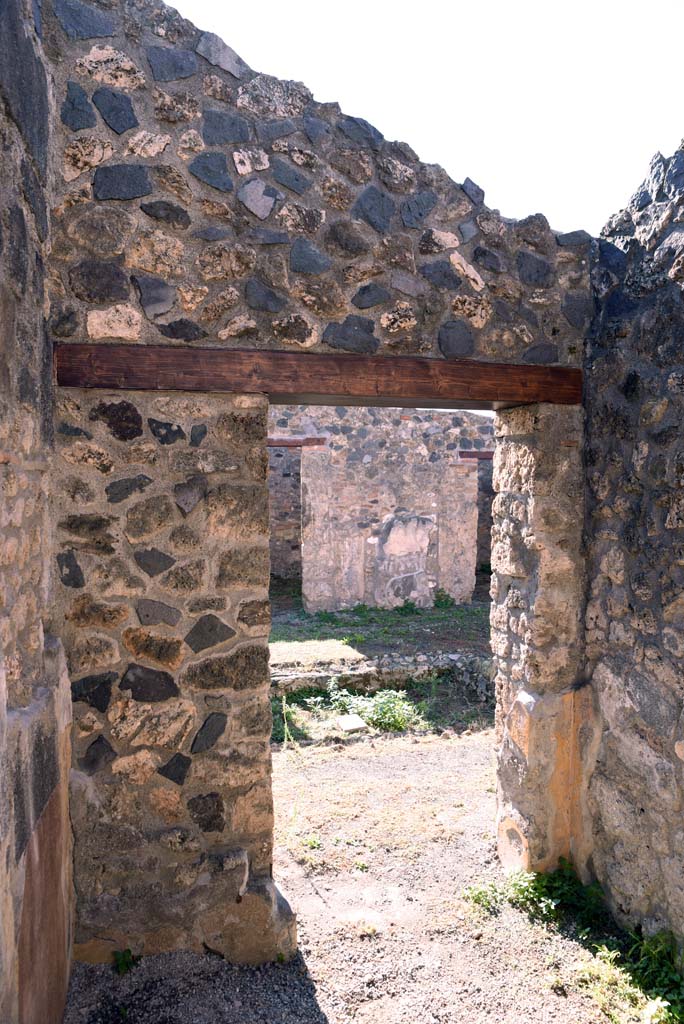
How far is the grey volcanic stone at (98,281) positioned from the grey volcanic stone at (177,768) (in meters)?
1.86

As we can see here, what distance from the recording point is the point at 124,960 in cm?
270

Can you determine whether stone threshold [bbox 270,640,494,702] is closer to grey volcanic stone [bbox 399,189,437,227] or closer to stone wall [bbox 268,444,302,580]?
grey volcanic stone [bbox 399,189,437,227]

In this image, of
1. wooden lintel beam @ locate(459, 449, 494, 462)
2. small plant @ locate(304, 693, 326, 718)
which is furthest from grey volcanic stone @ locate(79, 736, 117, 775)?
wooden lintel beam @ locate(459, 449, 494, 462)

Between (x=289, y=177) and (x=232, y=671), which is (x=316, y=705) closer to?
(x=232, y=671)

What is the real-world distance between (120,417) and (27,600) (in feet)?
2.75

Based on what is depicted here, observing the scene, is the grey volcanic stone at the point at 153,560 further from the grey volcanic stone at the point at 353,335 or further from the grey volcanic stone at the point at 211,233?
the grey volcanic stone at the point at 211,233

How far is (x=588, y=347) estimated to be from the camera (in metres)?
3.21

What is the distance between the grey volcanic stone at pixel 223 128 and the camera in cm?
271

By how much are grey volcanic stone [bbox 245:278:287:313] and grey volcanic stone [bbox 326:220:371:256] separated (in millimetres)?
349

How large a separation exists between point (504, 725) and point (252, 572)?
172cm

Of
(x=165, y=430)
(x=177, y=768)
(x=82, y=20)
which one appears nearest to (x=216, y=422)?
(x=165, y=430)

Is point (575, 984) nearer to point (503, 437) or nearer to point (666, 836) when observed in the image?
point (666, 836)

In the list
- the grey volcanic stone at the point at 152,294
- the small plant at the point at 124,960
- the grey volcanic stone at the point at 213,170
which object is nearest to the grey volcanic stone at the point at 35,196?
the grey volcanic stone at the point at 152,294

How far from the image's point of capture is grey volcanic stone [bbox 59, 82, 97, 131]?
8.29 ft
